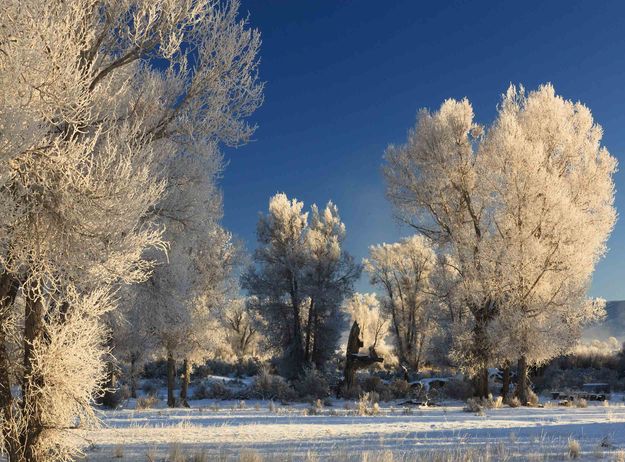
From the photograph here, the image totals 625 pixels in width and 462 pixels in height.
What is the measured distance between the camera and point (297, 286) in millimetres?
26516

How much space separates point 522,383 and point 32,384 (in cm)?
1476

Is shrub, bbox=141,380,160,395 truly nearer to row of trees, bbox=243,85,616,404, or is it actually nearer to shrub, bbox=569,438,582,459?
row of trees, bbox=243,85,616,404

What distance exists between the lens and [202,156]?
425 inches

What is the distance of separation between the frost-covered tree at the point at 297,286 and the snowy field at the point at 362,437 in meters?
12.5

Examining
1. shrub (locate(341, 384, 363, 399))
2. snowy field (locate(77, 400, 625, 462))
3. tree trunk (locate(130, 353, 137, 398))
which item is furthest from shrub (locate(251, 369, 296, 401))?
snowy field (locate(77, 400, 625, 462))

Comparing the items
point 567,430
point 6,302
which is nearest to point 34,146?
point 6,302

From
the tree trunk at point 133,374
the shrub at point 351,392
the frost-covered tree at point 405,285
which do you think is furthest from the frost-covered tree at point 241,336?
the shrub at point 351,392

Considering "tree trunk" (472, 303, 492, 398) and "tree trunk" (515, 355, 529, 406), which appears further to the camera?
"tree trunk" (472, 303, 492, 398)

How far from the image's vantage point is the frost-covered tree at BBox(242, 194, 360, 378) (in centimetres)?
2630

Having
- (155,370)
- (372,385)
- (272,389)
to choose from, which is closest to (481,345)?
(372,385)

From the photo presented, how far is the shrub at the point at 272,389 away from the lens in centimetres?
2156

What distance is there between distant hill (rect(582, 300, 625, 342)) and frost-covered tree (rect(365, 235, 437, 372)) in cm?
6183

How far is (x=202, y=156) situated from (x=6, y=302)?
465 cm

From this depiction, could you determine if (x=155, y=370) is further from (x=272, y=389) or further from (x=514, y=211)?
(x=514, y=211)
